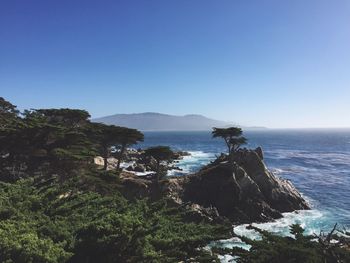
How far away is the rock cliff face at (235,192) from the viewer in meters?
38.4

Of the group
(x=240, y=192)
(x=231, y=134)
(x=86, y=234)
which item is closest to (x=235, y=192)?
(x=240, y=192)

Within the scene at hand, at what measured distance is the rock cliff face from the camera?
38.4 meters

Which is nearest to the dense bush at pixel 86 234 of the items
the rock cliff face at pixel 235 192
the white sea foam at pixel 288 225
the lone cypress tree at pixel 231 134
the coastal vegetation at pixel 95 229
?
the coastal vegetation at pixel 95 229

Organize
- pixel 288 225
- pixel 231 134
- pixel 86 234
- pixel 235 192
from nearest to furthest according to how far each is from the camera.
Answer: pixel 86 234 → pixel 288 225 → pixel 235 192 → pixel 231 134

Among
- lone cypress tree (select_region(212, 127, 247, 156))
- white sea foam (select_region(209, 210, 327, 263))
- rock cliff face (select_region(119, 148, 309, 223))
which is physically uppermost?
lone cypress tree (select_region(212, 127, 247, 156))

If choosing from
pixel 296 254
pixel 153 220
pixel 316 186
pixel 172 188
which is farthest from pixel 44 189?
pixel 316 186

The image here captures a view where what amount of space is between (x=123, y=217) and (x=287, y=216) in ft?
91.8

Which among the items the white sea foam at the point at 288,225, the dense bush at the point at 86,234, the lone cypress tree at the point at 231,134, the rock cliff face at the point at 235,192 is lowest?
the white sea foam at the point at 288,225

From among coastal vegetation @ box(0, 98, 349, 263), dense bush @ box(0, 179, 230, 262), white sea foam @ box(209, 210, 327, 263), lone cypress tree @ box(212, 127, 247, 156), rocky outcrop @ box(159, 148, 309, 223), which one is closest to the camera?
coastal vegetation @ box(0, 98, 349, 263)

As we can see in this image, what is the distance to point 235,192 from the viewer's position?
132 ft

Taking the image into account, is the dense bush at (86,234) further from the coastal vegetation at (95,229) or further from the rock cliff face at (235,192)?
the rock cliff face at (235,192)

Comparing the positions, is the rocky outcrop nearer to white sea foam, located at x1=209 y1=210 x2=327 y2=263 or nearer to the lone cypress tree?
white sea foam, located at x1=209 y1=210 x2=327 y2=263

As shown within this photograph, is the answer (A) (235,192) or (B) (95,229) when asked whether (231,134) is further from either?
(B) (95,229)

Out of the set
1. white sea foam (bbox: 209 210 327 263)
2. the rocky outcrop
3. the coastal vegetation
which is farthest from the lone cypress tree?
the coastal vegetation
